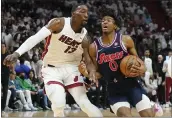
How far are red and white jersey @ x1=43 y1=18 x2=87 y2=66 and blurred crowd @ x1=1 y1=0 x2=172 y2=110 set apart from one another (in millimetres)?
1447

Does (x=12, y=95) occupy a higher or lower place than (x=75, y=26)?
lower

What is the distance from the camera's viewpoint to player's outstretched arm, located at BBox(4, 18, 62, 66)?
554 cm

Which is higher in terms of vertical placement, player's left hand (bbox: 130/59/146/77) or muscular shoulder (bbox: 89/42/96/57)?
muscular shoulder (bbox: 89/42/96/57)

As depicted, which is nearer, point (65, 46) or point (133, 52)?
point (133, 52)

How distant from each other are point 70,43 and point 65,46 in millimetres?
80

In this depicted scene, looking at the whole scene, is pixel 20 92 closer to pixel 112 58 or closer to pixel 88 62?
pixel 88 62

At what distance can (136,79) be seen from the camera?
6.05m

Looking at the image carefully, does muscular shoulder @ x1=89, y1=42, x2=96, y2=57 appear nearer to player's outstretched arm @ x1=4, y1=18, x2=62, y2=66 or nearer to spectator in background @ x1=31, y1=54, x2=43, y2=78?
player's outstretched arm @ x1=4, y1=18, x2=62, y2=66

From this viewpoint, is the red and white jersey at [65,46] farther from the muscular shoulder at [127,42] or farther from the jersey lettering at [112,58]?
the muscular shoulder at [127,42]

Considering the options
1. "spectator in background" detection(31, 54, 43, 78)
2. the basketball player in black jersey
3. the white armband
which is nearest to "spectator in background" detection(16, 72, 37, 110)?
"spectator in background" detection(31, 54, 43, 78)

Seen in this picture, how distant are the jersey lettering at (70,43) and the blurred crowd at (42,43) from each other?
1484mm

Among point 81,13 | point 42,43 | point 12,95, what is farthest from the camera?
point 42,43

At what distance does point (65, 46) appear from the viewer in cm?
638

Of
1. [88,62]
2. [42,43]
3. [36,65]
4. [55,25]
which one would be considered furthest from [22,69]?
[88,62]
